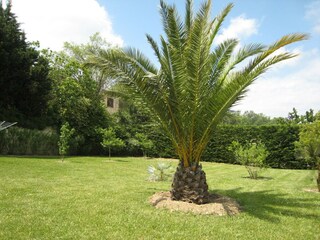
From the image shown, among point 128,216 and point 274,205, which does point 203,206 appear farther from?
point 274,205

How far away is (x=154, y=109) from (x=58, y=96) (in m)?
20.5

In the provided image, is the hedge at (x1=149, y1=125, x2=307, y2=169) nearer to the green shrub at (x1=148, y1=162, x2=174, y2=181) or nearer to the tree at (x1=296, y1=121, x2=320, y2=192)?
the green shrub at (x1=148, y1=162, x2=174, y2=181)

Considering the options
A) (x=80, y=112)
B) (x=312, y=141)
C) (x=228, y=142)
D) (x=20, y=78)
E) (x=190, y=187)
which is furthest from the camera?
(x=80, y=112)

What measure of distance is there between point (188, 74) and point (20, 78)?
57.7 feet

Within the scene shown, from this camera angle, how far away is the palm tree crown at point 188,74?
696 cm

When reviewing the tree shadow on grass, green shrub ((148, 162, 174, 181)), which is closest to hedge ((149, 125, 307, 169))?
green shrub ((148, 162, 174, 181))

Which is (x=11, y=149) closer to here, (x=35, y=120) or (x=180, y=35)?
(x=35, y=120)

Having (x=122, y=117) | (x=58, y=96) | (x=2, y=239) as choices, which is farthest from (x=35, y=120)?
(x=2, y=239)

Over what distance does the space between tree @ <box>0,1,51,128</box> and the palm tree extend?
15623 mm

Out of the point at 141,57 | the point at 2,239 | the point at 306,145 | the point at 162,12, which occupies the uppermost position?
the point at 162,12

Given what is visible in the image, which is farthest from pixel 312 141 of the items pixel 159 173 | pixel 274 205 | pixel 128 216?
pixel 128 216

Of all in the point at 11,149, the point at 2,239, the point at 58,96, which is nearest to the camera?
the point at 2,239

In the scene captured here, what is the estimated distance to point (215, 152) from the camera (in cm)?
2320

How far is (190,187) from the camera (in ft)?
24.4
